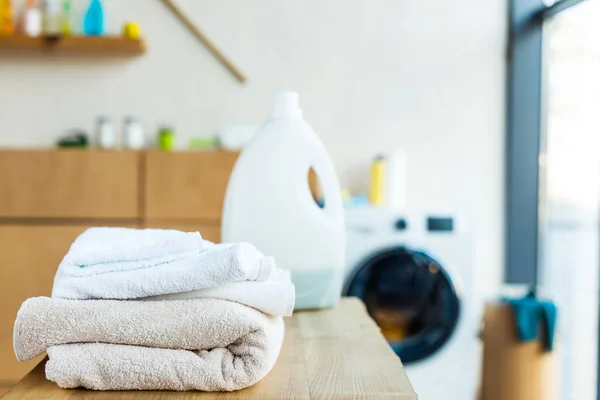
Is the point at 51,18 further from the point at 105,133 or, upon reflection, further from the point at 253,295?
the point at 253,295

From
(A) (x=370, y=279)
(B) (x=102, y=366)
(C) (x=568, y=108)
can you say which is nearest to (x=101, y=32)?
(A) (x=370, y=279)

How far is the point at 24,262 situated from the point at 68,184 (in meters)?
0.40

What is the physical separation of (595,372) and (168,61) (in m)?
2.50

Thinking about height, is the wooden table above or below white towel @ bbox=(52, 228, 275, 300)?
below

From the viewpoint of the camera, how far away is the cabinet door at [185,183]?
3.21 m

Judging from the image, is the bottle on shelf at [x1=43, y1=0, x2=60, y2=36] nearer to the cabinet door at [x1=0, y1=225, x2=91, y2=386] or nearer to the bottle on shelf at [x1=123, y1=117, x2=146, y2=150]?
the bottle on shelf at [x1=123, y1=117, x2=146, y2=150]

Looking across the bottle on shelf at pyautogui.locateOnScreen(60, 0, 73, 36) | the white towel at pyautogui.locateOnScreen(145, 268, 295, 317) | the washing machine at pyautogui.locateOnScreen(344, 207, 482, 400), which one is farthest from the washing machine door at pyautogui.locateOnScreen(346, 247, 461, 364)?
the white towel at pyautogui.locateOnScreen(145, 268, 295, 317)

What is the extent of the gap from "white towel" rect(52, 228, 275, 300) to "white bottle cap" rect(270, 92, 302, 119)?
42cm

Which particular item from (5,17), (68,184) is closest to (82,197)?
(68,184)

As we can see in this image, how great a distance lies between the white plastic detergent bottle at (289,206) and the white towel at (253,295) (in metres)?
0.35

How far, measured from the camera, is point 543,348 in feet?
9.29

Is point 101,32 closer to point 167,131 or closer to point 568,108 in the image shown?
point 167,131

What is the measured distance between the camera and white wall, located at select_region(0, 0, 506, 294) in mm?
3641

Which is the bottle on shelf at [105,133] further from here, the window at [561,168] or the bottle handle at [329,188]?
the bottle handle at [329,188]
